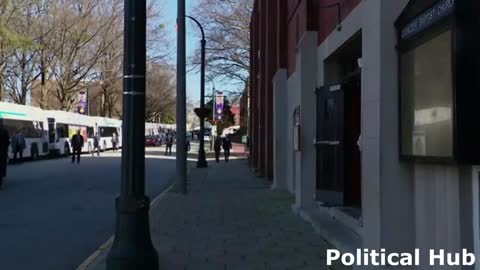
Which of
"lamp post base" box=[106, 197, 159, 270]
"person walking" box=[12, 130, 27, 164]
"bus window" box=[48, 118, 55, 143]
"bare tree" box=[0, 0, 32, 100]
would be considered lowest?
"lamp post base" box=[106, 197, 159, 270]

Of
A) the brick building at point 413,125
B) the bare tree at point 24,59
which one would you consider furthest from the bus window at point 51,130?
the brick building at point 413,125

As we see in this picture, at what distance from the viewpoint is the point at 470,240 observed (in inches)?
213

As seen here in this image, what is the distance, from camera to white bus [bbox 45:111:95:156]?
46.5m

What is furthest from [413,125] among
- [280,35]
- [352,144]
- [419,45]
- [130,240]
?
[280,35]

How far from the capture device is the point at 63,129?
4941 centimetres

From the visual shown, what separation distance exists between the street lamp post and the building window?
9.00 ft

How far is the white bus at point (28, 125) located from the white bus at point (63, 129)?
4.95 feet

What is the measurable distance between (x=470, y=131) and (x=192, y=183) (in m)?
17.6

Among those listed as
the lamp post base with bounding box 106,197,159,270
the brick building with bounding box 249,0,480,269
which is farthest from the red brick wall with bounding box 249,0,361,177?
the lamp post base with bounding box 106,197,159,270

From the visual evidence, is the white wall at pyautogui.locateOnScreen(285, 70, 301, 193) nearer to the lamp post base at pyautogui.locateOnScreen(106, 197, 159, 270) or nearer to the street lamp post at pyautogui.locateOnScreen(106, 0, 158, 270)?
the street lamp post at pyautogui.locateOnScreen(106, 0, 158, 270)

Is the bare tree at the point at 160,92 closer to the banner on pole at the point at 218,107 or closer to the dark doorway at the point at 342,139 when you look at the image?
the banner on pole at the point at 218,107

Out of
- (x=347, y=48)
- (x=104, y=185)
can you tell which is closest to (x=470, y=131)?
(x=347, y=48)

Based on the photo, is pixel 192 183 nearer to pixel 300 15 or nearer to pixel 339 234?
pixel 300 15

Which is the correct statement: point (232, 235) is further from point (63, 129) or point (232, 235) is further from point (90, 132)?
point (90, 132)
